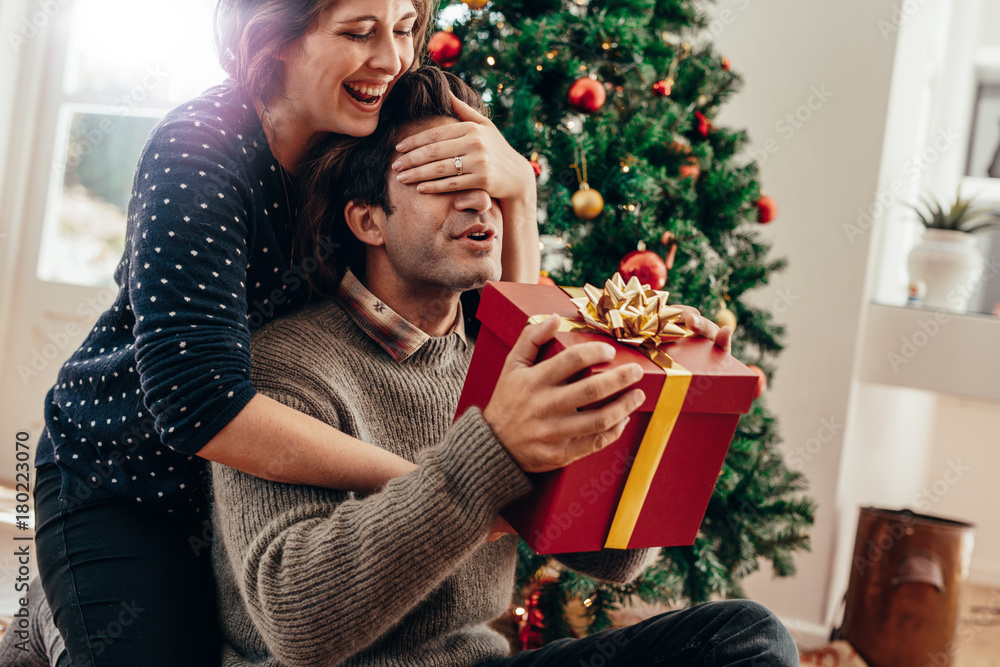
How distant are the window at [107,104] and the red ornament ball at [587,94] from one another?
195 cm

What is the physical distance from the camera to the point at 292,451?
2.74ft

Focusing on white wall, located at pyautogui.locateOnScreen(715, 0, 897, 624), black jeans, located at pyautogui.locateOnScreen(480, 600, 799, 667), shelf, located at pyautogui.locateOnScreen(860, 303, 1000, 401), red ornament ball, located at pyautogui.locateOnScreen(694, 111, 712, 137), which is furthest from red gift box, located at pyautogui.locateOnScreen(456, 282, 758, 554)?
shelf, located at pyautogui.locateOnScreen(860, 303, 1000, 401)

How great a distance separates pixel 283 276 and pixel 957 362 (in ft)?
7.21

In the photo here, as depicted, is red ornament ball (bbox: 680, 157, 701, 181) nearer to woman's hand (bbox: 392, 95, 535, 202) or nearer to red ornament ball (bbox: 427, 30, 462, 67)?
red ornament ball (bbox: 427, 30, 462, 67)

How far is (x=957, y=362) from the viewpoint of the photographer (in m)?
2.41

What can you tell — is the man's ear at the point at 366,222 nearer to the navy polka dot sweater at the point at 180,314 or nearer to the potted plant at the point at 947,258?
the navy polka dot sweater at the point at 180,314

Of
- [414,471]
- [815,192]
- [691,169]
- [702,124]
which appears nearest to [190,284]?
[414,471]

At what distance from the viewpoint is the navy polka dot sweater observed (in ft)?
2.74

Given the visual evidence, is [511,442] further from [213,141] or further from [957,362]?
[957,362]

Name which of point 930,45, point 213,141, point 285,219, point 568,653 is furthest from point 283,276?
point 930,45

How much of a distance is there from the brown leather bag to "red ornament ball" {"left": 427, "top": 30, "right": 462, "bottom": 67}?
181 cm

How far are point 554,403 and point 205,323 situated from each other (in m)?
0.41

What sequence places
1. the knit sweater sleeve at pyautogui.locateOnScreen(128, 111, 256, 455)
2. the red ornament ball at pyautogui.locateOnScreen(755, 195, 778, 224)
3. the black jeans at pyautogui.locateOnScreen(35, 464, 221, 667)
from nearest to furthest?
the knit sweater sleeve at pyautogui.locateOnScreen(128, 111, 256, 455), the black jeans at pyautogui.locateOnScreen(35, 464, 221, 667), the red ornament ball at pyautogui.locateOnScreen(755, 195, 778, 224)

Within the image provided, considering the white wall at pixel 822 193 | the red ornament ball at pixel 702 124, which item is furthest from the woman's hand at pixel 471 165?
the white wall at pixel 822 193
